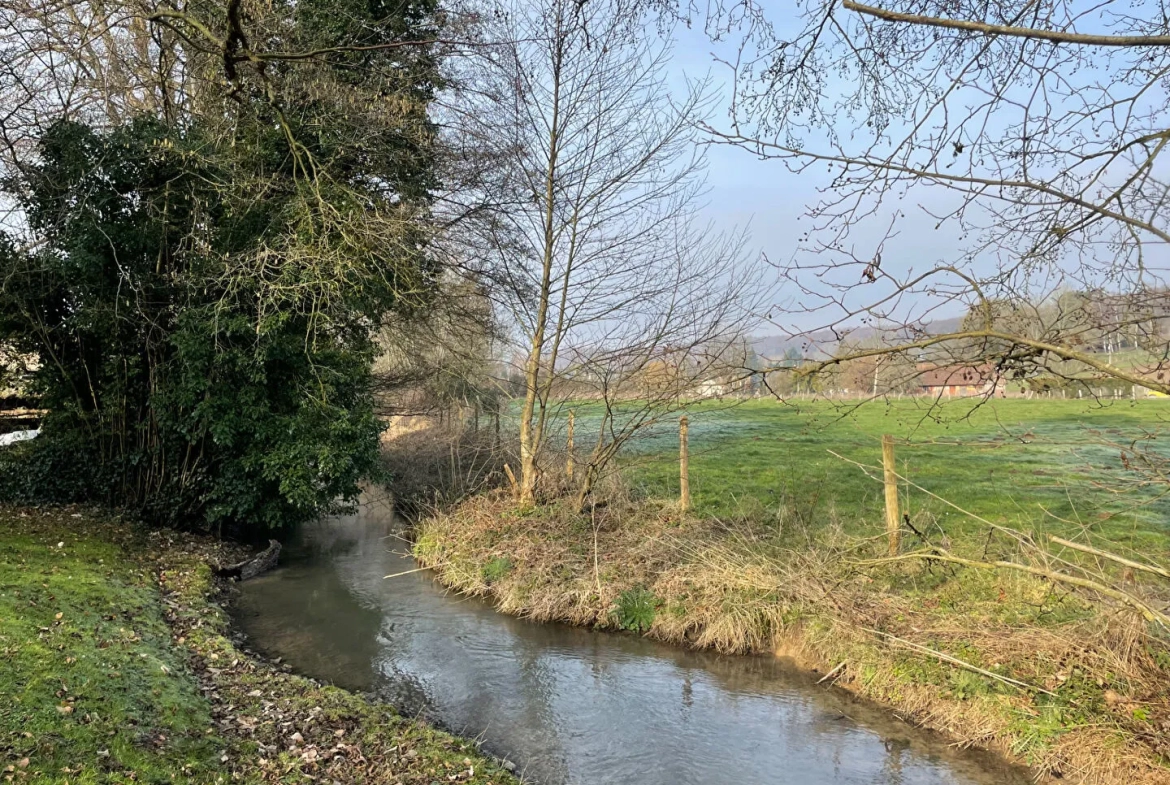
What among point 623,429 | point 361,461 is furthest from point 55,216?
point 623,429

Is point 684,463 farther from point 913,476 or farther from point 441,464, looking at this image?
point 441,464

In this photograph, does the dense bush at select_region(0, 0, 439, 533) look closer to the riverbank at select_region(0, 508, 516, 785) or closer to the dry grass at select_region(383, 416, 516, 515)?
the dry grass at select_region(383, 416, 516, 515)

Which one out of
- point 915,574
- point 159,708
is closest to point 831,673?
point 915,574

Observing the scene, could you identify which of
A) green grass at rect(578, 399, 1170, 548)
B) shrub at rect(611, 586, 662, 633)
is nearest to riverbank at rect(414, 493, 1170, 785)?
shrub at rect(611, 586, 662, 633)

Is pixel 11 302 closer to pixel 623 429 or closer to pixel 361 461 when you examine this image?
pixel 361 461

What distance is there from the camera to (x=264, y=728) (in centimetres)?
616

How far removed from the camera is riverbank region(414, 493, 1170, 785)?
6164mm

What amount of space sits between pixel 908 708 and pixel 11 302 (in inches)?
568

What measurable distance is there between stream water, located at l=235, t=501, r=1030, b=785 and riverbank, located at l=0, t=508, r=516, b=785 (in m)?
0.73

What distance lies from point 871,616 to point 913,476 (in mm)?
8356

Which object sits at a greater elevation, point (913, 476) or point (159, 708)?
point (913, 476)

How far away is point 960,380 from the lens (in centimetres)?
449

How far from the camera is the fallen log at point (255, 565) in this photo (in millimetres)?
12273

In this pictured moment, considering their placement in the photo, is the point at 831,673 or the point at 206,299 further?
the point at 206,299
